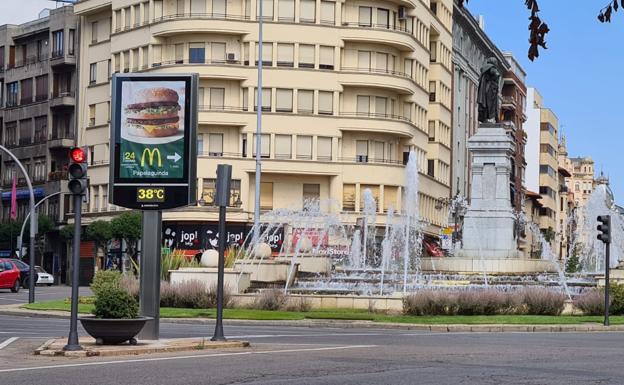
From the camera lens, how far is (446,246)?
3214 inches

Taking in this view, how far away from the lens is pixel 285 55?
81812 mm

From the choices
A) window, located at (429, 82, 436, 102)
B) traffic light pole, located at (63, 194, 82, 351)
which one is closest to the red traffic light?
traffic light pole, located at (63, 194, 82, 351)

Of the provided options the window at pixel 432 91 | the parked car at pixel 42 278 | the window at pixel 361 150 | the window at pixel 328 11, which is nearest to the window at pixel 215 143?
the window at pixel 361 150

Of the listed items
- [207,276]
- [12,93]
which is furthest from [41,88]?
[207,276]

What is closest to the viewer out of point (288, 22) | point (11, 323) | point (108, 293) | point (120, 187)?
point (108, 293)

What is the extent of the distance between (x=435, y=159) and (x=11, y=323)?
66877 mm

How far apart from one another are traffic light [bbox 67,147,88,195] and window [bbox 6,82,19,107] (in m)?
80.7

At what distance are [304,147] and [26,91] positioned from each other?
25.6 metres

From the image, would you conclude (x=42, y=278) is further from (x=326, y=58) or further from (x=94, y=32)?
(x=94, y=32)

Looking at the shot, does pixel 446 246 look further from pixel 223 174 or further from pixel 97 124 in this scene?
pixel 223 174

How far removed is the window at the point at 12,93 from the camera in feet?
328

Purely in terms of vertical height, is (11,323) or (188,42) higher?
(188,42)

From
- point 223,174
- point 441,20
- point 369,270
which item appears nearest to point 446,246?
point 441,20

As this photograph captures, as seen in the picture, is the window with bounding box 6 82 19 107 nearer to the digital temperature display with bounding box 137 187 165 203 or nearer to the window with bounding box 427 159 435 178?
the window with bounding box 427 159 435 178
